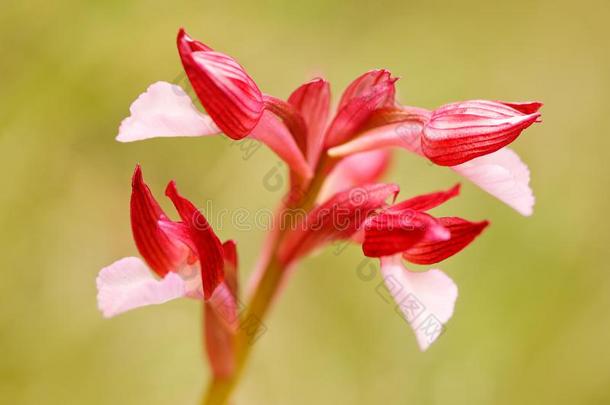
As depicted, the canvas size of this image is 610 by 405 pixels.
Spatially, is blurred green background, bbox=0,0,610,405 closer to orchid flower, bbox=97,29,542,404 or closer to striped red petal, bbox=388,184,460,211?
orchid flower, bbox=97,29,542,404

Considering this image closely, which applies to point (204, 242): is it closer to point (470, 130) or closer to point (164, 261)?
point (164, 261)

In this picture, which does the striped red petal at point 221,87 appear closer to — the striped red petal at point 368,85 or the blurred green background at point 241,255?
the striped red petal at point 368,85

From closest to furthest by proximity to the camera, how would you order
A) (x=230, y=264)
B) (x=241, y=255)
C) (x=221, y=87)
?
(x=221, y=87), (x=230, y=264), (x=241, y=255)

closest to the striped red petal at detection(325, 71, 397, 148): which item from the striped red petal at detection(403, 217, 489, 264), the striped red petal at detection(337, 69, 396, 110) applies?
the striped red petal at detection(337, 69, 396, 110)

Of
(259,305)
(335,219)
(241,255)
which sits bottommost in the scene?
(241,255)

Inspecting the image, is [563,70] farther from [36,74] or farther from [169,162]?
[36,74]

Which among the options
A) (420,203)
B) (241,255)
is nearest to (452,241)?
(420,203)

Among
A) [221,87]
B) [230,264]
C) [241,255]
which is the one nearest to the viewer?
[221,87]

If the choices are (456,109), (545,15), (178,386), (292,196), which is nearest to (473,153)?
(456,109)
